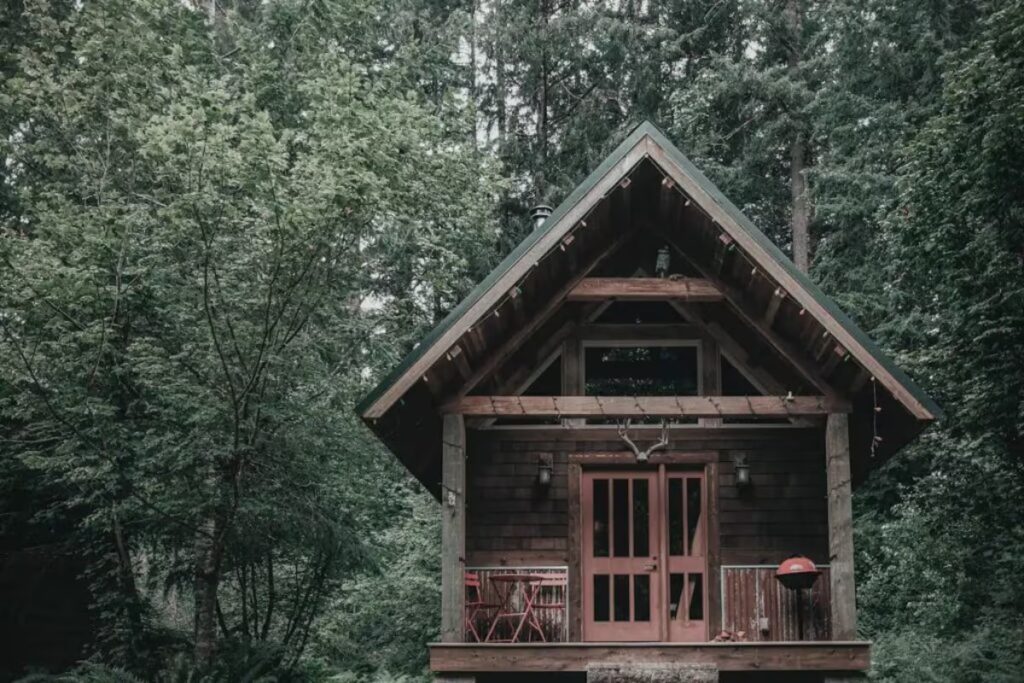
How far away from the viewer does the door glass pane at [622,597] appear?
12.8m

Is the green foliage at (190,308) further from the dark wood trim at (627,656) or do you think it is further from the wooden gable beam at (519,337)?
the dark wood trim at (627,656)

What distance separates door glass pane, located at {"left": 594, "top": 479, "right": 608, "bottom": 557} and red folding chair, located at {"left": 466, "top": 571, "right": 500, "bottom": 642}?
52.5 inches

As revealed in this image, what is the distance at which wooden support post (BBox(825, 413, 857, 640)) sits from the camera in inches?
439

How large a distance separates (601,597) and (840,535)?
9.32 ft

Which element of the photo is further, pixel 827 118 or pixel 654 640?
pixel 827 118

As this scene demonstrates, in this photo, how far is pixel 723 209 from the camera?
11.5 meters

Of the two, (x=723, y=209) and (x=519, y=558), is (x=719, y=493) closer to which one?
(x=519, y=558)

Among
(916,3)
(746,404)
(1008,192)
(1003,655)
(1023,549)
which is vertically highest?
(916,3)

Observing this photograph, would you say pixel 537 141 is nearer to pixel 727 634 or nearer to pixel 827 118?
pixel 827 118

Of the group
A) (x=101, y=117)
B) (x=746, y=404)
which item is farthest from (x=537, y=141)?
(x=746, y=404)

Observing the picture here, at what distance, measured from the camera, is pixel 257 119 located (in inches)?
541

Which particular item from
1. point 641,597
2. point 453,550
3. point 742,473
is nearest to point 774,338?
point 742,473

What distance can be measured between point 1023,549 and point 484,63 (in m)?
19.0

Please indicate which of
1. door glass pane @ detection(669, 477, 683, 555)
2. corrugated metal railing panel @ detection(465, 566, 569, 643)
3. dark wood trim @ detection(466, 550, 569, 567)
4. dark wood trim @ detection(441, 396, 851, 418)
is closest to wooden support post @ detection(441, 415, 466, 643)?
dark wood trim @ detection(441, 396, 851, 418)
